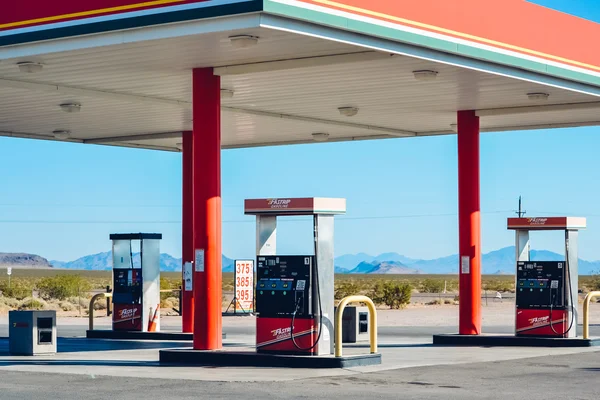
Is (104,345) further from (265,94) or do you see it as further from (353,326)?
(265,94)

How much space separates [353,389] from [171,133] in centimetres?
1415

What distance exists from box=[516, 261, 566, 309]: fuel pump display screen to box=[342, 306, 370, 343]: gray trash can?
3163 millimetres

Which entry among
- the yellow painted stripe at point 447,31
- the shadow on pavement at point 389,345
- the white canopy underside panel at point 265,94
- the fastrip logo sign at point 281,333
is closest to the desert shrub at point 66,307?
the white canopy underside panel at point 265,94

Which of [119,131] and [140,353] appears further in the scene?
[119,131]

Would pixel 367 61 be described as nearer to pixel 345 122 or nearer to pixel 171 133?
pixel 345 122

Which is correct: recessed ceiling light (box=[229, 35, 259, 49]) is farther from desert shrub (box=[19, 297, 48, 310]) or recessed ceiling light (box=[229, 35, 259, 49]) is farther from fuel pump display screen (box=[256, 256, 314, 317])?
desert shrub (box=[19, 297, 48, 310])

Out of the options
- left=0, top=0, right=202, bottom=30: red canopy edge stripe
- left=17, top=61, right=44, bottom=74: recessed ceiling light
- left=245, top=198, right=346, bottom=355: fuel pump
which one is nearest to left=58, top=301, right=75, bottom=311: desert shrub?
left=17, top=61, right=44, bottom=74: recessed ceiling light

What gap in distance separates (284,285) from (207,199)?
1.89 m

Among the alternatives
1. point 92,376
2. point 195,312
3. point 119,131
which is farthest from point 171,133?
point 92,376

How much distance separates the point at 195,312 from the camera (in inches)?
779

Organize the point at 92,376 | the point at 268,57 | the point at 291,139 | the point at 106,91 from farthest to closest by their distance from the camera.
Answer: the point at 291,139 → the point at 106,91 → the point at 268,57 → the point at 92,376

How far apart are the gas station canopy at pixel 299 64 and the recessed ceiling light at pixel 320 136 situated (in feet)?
4.70

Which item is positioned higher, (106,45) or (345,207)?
(106,45)

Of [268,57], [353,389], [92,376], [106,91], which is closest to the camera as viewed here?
[353,389]
